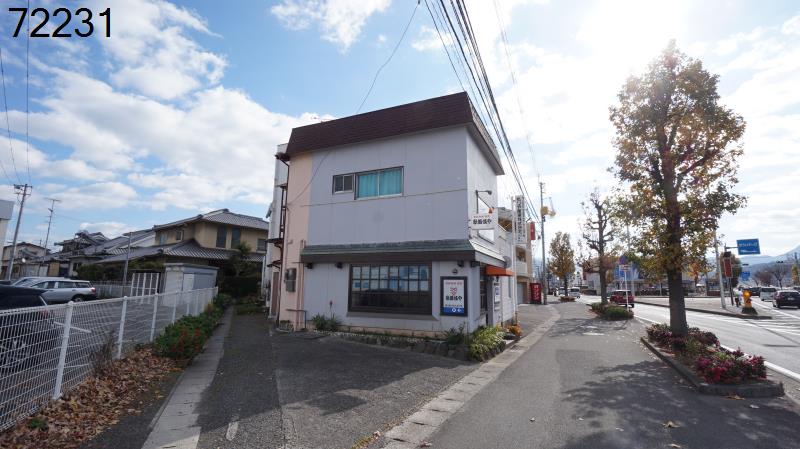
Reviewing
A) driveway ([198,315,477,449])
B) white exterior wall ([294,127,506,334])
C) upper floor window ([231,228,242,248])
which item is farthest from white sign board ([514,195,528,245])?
upper floor window ([231,228,242,248])

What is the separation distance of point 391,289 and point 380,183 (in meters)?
3.71

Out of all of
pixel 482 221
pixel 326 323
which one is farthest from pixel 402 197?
pixel 326 323

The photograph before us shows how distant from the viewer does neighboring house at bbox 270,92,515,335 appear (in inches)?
462

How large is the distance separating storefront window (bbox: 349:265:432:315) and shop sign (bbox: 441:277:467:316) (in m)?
0.54

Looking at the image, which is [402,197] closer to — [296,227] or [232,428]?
[296,227]

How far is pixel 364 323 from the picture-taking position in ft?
40.9

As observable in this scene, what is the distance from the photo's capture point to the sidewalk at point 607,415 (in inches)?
195

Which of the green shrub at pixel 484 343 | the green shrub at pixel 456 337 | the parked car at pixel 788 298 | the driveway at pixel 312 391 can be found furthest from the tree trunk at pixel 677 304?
the parked car at pixel 788 298

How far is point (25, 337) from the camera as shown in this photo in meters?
4.82

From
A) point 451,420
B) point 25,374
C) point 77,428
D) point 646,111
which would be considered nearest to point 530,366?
point 451,420

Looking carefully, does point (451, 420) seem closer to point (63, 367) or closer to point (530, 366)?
point (530, 366)

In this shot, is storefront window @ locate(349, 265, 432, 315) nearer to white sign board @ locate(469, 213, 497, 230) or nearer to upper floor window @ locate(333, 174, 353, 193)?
white sign board @ locate(469, 213, 497, 230)

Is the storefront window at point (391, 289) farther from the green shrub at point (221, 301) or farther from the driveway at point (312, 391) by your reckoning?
the green shrub at point (221, 301)

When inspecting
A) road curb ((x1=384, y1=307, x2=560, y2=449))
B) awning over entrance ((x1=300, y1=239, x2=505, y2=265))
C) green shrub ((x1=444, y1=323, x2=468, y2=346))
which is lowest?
road curb ((x1=384, y1=307, x2=560, y2=449))
